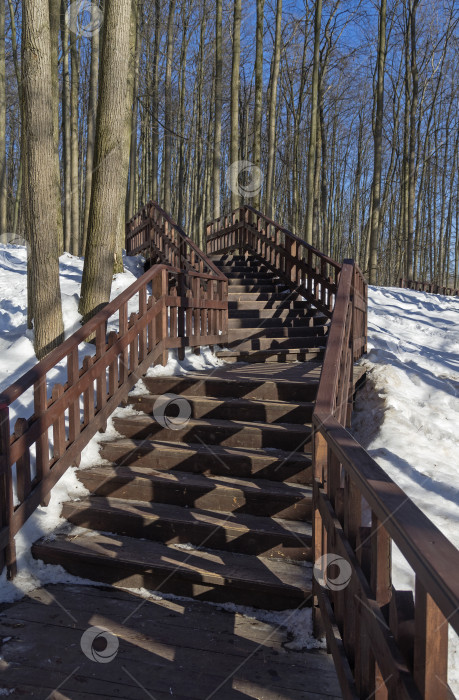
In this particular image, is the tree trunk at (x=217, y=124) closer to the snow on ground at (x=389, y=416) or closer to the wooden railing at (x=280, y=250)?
the wooden railing at (x=280, y=250)

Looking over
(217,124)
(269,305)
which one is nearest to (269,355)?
(269,305)

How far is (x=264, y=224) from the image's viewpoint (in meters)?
12.7

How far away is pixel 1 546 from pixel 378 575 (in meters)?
2.49

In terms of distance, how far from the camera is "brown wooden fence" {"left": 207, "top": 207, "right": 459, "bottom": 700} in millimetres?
1240

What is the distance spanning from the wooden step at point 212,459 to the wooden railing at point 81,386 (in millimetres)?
325

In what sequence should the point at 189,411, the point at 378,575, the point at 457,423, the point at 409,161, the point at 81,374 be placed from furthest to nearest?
the point at 409,161 < the point at 457,423 < the point at 189,411 < the point at 81,374 < the point at 378,575

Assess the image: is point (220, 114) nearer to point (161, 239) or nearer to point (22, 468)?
point (161, 239)

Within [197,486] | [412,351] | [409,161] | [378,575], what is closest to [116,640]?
[197,486]

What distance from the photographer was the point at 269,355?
23.2 ft

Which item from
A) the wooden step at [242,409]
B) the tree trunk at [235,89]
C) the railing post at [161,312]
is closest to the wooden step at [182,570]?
the wooden step at [242,409]

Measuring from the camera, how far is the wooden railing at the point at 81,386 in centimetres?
341

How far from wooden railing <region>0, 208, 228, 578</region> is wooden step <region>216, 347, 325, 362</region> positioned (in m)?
0.31

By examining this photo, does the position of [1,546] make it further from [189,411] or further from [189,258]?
[189,258]

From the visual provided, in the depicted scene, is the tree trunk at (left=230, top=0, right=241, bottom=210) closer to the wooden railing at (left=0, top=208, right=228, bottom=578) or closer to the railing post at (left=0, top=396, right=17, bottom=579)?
the wooden railing at (left=0, top=208, right=228, bottom=578)
